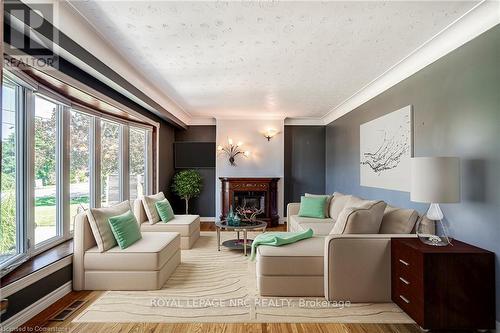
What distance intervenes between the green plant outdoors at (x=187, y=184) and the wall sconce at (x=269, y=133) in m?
1.85

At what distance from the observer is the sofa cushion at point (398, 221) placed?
3051 mm

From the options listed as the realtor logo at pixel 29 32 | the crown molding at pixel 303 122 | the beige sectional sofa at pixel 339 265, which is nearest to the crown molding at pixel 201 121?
the crown molding at pixel 303 122

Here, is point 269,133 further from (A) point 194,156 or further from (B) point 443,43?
(B) point 443,43

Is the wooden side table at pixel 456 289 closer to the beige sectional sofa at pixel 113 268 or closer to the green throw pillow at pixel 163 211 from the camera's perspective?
the beige sectional sofa at pixel 113 268

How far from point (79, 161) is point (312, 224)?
3.36 m

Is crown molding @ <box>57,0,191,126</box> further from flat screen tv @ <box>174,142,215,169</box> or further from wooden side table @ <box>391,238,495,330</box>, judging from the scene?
wooden side table @ <box>391,238,495,330</box>

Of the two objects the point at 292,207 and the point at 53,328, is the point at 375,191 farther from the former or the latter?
the point at 53,328

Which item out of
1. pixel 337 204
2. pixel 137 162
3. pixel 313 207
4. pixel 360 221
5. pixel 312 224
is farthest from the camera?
pixel 137 162

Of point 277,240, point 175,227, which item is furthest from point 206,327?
point 175,227

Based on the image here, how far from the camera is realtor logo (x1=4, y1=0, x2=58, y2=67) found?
193 centimetres

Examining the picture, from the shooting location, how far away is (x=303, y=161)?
7.19 m

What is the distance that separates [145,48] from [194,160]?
4.29 metres

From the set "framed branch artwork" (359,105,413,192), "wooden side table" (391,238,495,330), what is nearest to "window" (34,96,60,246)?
"wooden side table" (391,238,495,330)

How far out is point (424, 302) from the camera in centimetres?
227
